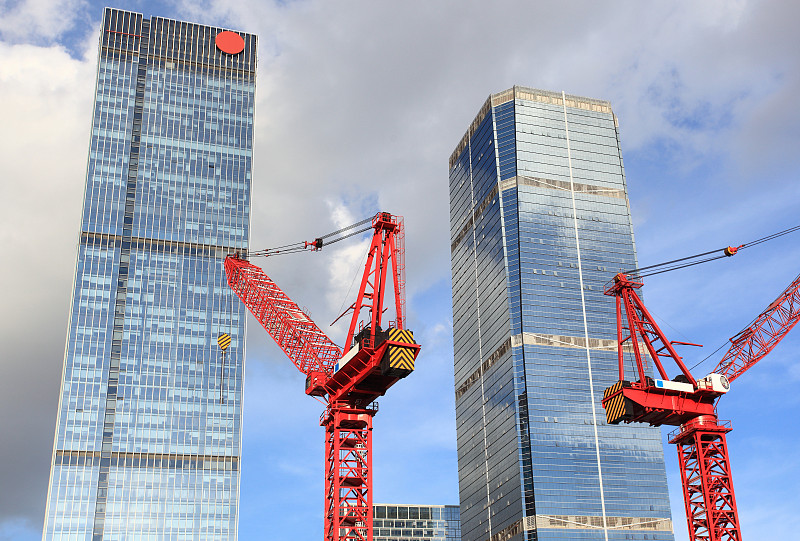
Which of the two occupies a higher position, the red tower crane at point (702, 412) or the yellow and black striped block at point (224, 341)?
the yellow and black striped block at point (224, 341)

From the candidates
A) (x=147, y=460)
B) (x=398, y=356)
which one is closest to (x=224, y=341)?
(x=147, y=460)

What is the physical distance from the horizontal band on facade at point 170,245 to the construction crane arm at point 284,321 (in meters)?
52.2

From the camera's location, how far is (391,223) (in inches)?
4178

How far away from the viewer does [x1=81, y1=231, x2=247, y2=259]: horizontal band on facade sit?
185 metres

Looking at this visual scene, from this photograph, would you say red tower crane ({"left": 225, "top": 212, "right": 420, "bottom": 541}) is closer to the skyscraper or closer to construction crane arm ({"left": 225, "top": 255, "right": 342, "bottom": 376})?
construction crane arm ({"left": 225, "top": 255, "right": 342, "bottom": 376})

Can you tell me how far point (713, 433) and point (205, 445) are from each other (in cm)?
9693

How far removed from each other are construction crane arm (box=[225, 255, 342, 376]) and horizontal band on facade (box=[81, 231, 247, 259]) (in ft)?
171

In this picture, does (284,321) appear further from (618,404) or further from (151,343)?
(151,343)

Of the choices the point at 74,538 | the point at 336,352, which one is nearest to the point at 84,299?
the point at 74,538

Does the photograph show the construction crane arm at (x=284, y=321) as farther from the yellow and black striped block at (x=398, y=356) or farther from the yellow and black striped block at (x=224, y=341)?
the yellow and black striped block at (x=224, y=341)

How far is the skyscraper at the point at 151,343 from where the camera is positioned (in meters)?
167

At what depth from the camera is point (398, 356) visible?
3538 inches

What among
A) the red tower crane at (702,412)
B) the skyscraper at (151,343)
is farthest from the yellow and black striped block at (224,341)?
the red tower crane at (702,412)

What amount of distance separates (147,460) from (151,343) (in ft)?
74.0
